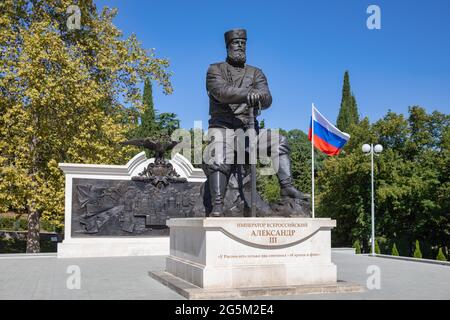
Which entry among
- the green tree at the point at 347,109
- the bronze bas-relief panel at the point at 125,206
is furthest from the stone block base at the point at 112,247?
the green tree at the point at 347,109

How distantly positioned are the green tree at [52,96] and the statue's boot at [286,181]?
42.6 feet

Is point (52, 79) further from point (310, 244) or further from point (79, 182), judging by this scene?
point (310, 244)

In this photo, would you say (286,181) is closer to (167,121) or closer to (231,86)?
(231,86)

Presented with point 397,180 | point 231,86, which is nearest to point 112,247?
point 231,86

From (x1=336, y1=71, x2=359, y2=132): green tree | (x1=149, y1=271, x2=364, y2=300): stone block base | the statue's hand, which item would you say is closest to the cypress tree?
(x1=336, y1=71, x2=359, y2=132): green tree

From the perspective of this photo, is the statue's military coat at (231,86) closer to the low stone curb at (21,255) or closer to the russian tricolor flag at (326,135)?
the low stone curb at (21,255)

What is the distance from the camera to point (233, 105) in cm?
954

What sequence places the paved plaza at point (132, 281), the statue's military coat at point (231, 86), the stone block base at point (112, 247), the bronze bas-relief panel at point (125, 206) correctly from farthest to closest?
the bronze bas-relief panel at point (125, 206) < the stone block base at point (112, 247) < the statue's military coat at point (231, 86) < the paved plaza at point (132, 281)

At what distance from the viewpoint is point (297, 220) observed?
27.6 ft

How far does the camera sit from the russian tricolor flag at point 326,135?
2106 centimetres

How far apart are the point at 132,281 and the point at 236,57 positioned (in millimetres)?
4601
